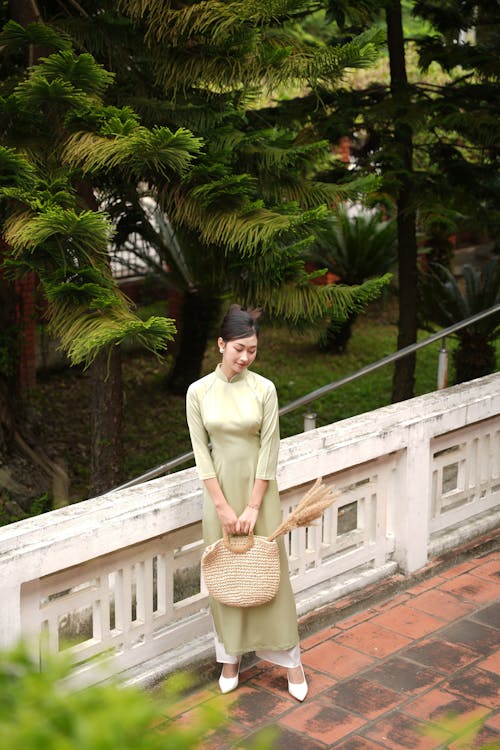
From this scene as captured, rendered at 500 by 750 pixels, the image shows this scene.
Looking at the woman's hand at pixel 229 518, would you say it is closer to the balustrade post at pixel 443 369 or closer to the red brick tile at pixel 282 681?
the red brick tile at pixel 282 681

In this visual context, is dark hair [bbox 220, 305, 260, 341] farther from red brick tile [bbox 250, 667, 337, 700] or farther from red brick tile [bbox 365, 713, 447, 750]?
red brick tile [bbox 365, 713, 447, 750]

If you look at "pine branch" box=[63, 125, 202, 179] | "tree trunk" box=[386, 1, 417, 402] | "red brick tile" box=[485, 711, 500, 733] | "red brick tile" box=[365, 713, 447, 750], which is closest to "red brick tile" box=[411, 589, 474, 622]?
"red brick tile" box=[485, 711, 500, 733]

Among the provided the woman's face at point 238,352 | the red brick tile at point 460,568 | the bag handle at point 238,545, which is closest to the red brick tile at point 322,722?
the bag handle at point 238,545

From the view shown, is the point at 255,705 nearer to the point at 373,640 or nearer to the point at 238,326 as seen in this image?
the point at 373,640

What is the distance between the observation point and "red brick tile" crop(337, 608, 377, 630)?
17.9 ft

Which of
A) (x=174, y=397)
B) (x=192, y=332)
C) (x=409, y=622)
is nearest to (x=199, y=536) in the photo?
(x=409, y=622)

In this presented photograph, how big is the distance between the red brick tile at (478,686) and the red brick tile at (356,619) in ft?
2.35

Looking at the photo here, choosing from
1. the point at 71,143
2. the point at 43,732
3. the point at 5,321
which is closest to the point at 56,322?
the point at 71,143

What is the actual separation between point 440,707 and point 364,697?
32 cm

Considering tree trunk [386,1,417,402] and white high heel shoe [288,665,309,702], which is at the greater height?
tree trunk [386,1,417,402]

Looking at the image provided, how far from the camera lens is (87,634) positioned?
503 centimetres

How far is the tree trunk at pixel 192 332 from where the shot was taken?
1258 cm

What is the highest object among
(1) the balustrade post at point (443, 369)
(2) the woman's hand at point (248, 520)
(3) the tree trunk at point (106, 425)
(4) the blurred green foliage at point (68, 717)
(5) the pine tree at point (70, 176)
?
(5) the pine tree at point (70, 176)

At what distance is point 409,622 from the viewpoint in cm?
548
